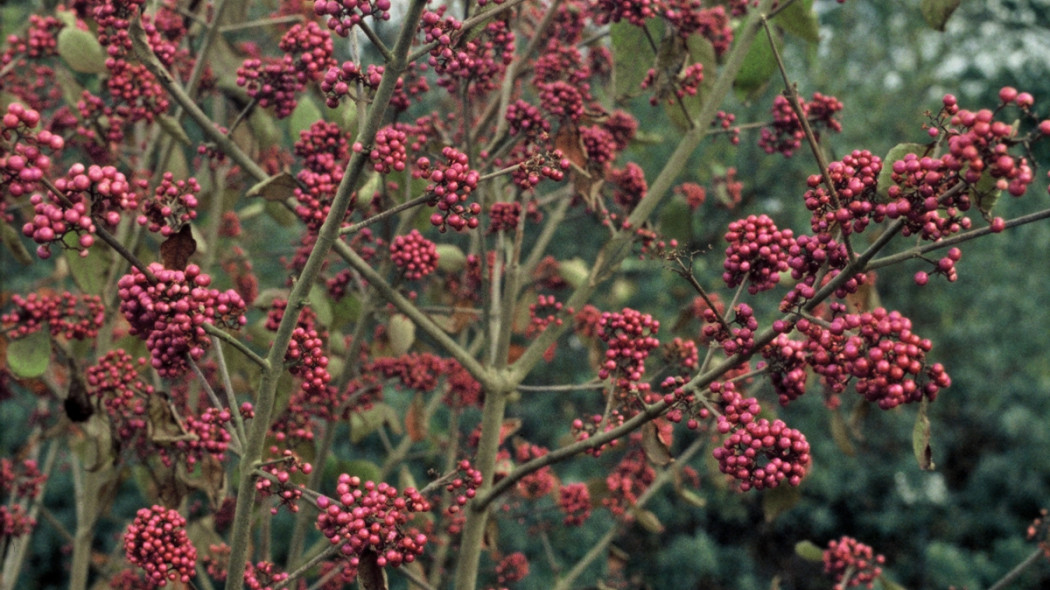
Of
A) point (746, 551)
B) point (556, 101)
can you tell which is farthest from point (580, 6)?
point (746, 551)

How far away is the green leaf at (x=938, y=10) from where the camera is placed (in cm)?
193

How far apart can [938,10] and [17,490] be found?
3453 mm

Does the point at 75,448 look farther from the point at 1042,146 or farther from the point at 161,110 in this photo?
the point at 1042,146

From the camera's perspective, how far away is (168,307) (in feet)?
4.52

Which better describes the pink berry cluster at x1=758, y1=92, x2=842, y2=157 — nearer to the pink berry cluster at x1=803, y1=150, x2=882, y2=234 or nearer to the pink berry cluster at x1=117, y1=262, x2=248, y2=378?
the pink berry cluster at x1=803, y1=150, x2=882, y2=234

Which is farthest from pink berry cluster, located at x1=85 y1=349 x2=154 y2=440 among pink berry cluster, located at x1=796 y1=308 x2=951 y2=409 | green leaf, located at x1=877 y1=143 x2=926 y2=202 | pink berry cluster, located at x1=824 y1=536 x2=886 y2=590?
pink berry cluster, located at x1=824 y1=536 x2=886 y2=590

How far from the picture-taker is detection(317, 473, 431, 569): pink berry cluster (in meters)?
1.46

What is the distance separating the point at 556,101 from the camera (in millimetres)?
2184

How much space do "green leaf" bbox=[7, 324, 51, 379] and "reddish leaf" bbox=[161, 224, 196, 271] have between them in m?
1.12

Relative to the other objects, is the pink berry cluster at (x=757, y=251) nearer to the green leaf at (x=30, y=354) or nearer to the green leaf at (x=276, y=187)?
the green leaf at (x=276, y=187)

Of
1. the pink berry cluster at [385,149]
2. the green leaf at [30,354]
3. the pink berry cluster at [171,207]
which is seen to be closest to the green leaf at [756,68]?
the pink berry cluster at [385,149]

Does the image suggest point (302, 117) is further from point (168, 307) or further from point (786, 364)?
point (786, 364)

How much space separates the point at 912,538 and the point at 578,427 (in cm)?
669

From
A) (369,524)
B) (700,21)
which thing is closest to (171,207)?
(369,524)
